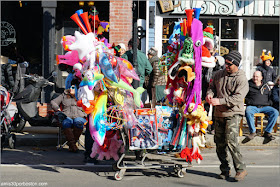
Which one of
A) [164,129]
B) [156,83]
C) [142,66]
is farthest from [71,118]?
[164,129]

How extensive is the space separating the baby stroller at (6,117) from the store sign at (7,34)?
570cm

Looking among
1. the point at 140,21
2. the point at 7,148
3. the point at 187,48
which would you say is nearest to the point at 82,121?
the point at 7,148

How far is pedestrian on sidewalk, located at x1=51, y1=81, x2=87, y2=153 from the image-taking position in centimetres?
998

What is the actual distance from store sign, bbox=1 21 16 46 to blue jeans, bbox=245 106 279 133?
334 inches

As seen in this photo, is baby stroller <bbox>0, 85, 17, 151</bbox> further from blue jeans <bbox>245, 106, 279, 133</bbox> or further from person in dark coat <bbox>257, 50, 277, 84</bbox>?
person in dark coat <bbox>257, 50, 277, 84</bbox>

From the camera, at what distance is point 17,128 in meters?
11.3

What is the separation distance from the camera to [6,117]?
1012 centimetres

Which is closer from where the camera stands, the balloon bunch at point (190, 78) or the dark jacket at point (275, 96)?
the balloon bunch at point (190, 78)

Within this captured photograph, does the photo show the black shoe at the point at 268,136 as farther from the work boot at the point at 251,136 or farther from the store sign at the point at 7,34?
the store sign at the point at 7,34

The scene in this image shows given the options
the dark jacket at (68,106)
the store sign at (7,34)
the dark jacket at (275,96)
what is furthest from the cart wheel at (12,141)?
the store sign at (7,34)

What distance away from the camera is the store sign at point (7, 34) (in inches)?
611

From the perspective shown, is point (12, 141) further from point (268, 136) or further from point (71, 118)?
point (268, 136)

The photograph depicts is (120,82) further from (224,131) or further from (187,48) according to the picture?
(224,131)

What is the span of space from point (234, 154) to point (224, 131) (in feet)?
1.32
